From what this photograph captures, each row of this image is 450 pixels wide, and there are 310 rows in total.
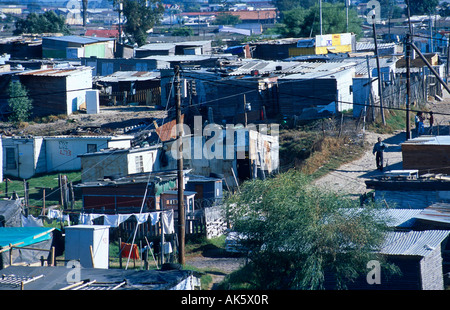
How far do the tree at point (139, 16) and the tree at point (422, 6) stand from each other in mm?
36643

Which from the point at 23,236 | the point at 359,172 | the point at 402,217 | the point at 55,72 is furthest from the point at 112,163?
the point at 55,72

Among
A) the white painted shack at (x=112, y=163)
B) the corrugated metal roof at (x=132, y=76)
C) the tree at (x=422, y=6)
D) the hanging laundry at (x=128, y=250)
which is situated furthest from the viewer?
the tree at (x=422, y=6)

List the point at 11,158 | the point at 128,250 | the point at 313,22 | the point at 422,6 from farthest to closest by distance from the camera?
the point at 422,6, the point at 313,22, the point at 11,158, the point at 128,250

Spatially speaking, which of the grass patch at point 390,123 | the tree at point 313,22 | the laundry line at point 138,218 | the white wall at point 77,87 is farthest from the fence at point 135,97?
the tree at point 313,22

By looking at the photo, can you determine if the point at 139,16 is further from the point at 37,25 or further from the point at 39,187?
the point at 39,187

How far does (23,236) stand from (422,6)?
75130 millimetres

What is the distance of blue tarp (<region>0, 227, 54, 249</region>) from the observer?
1318 cm

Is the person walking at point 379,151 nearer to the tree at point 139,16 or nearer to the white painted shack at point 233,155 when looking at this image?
the white painted shack at point 233,155

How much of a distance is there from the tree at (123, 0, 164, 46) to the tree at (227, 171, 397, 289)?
5014cm

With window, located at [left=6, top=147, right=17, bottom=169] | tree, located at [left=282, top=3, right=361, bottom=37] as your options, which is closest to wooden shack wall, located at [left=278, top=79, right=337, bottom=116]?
window, located at [left=6, top=147, right=17, bottom=169]

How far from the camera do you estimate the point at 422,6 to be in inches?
3105

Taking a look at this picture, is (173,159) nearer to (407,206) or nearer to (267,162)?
(267,162)

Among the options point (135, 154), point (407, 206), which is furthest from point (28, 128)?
point (407, 206)

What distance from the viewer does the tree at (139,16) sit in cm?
6003
